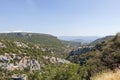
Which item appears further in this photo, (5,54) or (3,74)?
(5,54)

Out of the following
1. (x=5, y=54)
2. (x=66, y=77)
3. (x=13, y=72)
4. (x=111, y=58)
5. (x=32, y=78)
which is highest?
(x=111, y=58)

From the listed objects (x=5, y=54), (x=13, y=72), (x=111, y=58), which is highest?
(x=111, y=58)

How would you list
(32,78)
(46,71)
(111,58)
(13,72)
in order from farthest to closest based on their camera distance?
(13,72) → (32,78) → (46,71) → (111,58)

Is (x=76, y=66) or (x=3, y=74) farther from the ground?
(x=76, y=66)

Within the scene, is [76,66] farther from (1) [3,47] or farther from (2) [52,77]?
(1) [3,47]

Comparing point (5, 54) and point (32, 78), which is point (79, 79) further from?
point (5, 54)

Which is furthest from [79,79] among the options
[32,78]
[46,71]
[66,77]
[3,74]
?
[3,74]

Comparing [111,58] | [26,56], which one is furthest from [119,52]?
[26,56]

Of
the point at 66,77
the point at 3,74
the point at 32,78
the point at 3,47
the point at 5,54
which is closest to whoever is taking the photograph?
the point at 66,77

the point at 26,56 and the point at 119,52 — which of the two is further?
the point at 26,56
